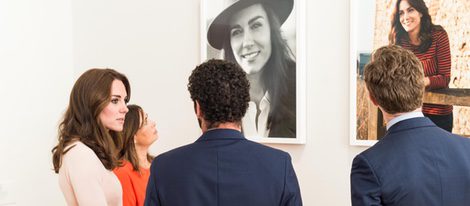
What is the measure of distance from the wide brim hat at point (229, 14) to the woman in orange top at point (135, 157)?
1.88 feet

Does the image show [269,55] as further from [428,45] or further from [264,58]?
[428,45]

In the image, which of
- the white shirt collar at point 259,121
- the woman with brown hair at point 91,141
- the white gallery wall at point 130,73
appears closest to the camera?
the woman with brown hair at point 91,141

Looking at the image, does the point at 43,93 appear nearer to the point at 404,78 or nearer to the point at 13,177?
the point at 13,177

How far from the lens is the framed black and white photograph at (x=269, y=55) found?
2.74 m

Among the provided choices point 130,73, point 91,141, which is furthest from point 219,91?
point 130,73

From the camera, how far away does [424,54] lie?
96.3 inches

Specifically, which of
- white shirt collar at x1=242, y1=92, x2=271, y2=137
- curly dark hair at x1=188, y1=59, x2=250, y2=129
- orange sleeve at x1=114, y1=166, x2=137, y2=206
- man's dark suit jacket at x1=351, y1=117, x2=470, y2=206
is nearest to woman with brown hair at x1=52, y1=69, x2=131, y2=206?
orange sleeve at x1=114, y1=166, x2=137, y2=206

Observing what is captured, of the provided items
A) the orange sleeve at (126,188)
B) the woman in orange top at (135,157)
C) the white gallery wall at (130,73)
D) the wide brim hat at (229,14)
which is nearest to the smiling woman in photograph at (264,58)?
the wide brim hat at (229,14)

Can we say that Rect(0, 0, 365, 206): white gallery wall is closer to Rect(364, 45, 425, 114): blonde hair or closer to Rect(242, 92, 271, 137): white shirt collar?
Rect(242, 92, 271, 137): white shirt collar

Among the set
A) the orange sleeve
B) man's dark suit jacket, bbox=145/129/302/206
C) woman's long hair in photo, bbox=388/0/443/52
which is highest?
woman's long hair in photo, bbox=388/0/443/52

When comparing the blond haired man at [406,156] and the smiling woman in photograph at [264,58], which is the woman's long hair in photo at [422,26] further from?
the blond haired man at [406,156]

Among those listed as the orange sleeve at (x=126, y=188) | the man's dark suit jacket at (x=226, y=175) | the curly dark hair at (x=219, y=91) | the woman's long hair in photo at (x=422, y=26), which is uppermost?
the woman's long hair in photo at (x=422, y=26)

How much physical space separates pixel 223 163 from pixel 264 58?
1341 millimetres

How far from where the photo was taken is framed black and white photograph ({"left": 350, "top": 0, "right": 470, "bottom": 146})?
238 cm
